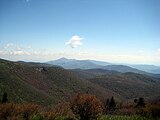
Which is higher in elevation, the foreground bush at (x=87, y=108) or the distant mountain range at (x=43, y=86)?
the foreground bush at (x=87, y=108)

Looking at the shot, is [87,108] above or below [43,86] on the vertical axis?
above

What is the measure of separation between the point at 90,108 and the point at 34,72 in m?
A: 127

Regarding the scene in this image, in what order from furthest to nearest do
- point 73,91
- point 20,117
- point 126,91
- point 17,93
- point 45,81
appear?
point 126,91, point 45,81, point 73,91, point 17,93, point 20,117

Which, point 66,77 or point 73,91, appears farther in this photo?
point 66,77

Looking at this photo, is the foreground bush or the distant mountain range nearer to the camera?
the foreground bush

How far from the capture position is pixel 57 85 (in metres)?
138

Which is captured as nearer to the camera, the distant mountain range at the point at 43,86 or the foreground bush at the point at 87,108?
the foreground bush at the point at 87,108

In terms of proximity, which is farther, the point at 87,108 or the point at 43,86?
the point at 43,86

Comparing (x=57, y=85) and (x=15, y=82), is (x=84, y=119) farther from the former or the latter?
(x=57, y=85)

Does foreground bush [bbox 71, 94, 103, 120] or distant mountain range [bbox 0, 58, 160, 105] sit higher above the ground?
foreground bush [bbox 71, 94, 103, 120]

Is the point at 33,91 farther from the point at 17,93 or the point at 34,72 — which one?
the point at 34,72

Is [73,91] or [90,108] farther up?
[90,108]

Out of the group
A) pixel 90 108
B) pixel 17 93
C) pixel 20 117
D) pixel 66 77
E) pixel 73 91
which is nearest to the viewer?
pixel 90 108

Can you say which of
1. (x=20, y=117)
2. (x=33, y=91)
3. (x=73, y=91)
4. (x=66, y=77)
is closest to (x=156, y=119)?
(x=20, y=117)
